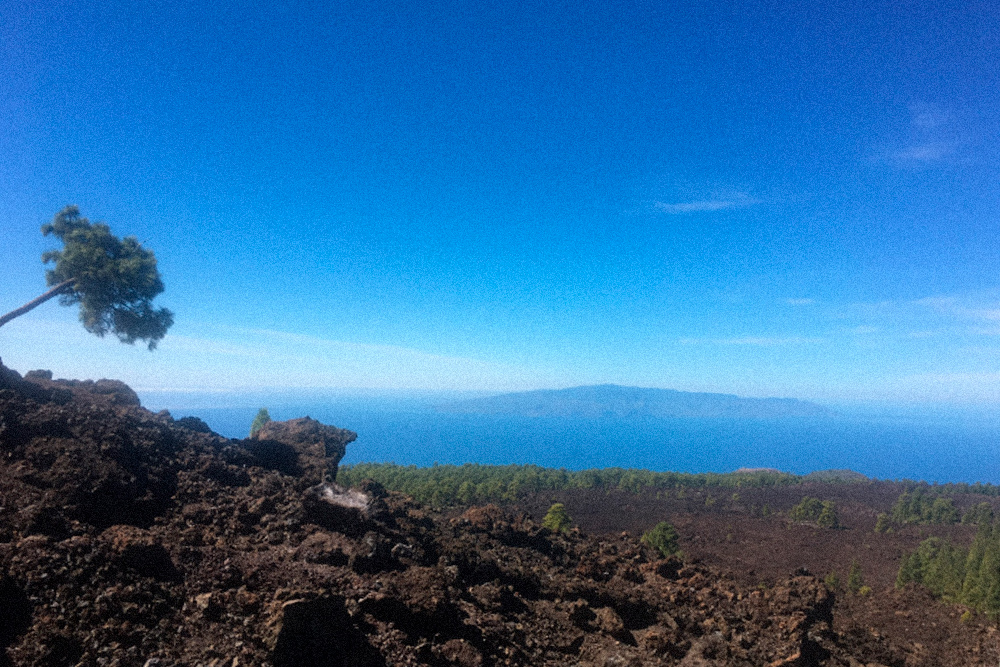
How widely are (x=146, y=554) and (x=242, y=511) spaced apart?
304 centimetres

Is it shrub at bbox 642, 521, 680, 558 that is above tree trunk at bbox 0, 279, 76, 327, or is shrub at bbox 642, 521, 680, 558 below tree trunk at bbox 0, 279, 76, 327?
below

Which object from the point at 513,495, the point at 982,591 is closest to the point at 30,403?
the point at 982,591

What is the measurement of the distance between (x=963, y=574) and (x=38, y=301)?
39.8 meters

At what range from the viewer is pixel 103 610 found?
5691mm

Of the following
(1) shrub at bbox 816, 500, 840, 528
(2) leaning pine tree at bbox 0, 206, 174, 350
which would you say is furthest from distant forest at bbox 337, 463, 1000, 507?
(2) leaning pine tree at bbox 0, 206, 174, 350

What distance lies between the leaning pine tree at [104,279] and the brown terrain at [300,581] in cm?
233

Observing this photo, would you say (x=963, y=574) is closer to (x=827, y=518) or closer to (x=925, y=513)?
(x=827, y=518)

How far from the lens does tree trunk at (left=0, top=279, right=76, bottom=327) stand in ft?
44.2

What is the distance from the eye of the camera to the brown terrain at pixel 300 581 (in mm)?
5789

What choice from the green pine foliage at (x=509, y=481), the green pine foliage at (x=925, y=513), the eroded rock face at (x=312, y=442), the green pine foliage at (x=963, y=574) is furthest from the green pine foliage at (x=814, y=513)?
the eroded rock face at (x=312, y=442)

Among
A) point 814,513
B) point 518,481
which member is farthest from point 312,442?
point 814,513

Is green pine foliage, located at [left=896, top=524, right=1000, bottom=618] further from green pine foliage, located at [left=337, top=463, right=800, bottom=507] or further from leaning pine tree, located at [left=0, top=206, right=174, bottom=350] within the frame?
leaning pine tree, located at [left=0, top=206, right=174, bottom=350]

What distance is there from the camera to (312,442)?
650 inches

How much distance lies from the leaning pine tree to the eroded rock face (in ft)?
18.3
